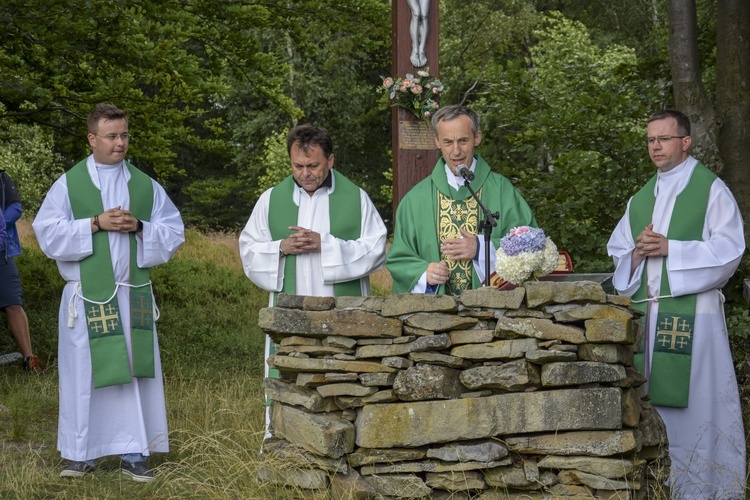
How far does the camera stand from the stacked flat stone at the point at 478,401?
183 inches

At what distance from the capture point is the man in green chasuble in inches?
206

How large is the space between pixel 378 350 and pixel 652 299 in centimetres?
165

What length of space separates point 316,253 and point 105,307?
1296 mm

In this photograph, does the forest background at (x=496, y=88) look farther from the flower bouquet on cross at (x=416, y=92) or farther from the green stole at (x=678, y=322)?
the green stole at (x=678, y=322)

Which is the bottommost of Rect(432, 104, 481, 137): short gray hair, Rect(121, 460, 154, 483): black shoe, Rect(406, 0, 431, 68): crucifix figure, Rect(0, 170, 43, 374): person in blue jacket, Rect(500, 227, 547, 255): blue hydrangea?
Rect(121, 460, 154, 483): black shoe

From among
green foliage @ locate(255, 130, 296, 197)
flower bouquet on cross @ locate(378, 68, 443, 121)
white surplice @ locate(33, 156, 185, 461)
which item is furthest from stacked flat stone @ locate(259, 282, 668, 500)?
green foliage @ locate(255, 130, 296, 197)

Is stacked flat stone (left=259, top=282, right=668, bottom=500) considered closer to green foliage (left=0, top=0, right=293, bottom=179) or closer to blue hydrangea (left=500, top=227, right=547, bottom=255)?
blue hydrangea (left=500, top=227, right=547, bottom=255)

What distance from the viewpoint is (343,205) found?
5.91m

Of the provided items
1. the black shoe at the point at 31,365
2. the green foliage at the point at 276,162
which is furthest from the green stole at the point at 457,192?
the green foliage at the point at 276,162

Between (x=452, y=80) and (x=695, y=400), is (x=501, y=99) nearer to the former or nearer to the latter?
(x=695, y=400)

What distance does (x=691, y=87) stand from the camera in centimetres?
794

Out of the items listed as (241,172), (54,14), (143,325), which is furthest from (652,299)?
(241,172)

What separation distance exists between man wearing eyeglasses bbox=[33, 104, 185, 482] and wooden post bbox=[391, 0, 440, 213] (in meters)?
1.78

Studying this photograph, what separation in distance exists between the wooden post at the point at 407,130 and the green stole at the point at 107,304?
1.89 m
